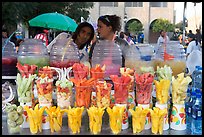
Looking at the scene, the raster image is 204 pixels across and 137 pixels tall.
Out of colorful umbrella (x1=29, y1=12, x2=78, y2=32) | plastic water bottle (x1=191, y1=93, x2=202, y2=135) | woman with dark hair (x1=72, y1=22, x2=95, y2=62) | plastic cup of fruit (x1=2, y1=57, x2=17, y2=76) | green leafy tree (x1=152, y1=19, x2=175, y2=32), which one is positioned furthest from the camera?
green leafy tree (x1=152, y1=19, x2=175, y2=32)

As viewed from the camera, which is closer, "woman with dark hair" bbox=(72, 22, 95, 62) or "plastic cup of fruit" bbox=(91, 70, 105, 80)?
"plastic cup of fruit" bbox=(91, 70, 105, 80)

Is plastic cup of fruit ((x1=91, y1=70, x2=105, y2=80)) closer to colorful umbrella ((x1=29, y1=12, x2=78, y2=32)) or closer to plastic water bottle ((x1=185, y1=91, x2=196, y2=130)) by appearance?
plastic water bottle ((x1=185, y1=91, x2=196, y2=130))

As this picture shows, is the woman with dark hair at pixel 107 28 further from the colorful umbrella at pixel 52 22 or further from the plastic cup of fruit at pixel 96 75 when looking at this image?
the colorful umbrella at pixel 52 22

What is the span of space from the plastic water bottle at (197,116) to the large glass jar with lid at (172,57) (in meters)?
0.40

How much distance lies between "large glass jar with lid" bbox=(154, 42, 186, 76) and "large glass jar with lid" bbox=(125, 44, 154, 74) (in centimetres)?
7

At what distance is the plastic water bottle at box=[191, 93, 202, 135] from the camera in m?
1.64

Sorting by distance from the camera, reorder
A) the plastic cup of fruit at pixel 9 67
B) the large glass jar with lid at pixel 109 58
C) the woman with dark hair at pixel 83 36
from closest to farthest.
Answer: the large glass jar with lid at pixel 109 58, the plastic cup of fruit at pixel 9 67, the woman with dark hair at pixel 83 36

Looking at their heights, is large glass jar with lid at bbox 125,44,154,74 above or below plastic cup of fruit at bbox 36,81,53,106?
above

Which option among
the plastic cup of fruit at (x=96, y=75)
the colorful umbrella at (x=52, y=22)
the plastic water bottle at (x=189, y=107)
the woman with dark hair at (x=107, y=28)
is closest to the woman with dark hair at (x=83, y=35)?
the woman with dark hair at (x=107, y=28)

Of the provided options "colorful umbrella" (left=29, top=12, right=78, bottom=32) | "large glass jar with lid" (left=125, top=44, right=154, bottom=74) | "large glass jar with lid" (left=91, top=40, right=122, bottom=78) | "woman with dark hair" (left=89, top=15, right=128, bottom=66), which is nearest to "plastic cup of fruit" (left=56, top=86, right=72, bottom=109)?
"large glass jar with lid" (left=91, top=40, right=122, bottom=78)

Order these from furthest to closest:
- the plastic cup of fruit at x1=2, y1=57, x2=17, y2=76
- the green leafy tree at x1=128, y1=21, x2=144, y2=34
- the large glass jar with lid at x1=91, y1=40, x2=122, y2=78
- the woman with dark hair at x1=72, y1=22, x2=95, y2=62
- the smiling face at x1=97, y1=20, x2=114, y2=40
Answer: the green leafy tree at x1=128, y1=21, x2=144, y2=34
the woman with dark hair at x1=72, y1=22, x2=95, y2=62
the smiling face at x1=97, y1=20, x2=114, y2=40
the plastic cup of fruit at x1=2, y1=57, x2=17, y2=76
the large glass jar with lid at x1=91, y1=40, x2=122, y2=78

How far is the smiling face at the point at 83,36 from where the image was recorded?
3.04 m

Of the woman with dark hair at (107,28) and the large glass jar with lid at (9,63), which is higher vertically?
the woman with dark hair at (107,28)

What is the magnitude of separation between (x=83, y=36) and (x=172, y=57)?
3.94 ft
